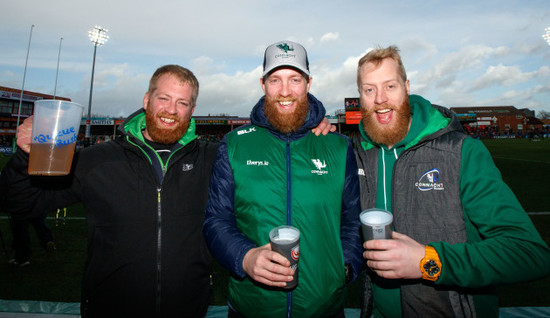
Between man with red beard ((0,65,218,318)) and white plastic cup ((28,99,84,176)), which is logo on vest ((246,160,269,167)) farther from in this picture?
white plastic cup ((28,99,84,176))

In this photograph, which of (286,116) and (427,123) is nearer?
(427,123)

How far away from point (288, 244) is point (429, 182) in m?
1.10

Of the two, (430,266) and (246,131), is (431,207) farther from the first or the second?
(246,131)

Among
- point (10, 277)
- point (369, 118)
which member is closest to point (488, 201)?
point (369, 118)

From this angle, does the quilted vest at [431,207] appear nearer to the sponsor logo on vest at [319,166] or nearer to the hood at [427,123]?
the hood at [427,123]

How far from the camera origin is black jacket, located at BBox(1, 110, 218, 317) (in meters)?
2.01

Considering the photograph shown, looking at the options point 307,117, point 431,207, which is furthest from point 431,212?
point 307,117

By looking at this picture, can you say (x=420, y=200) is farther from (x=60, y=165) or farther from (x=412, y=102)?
(x=60, y=165)

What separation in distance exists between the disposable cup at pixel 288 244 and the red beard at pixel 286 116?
815 millimetres

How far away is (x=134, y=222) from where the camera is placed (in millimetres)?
2070

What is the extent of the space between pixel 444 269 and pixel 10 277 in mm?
6583

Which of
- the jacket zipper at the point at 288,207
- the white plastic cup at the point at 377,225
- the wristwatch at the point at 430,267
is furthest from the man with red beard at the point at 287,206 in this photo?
the wristwatch at the point at 430,267

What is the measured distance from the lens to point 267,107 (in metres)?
2.15

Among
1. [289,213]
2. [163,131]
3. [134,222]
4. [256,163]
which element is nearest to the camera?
[289,213]
